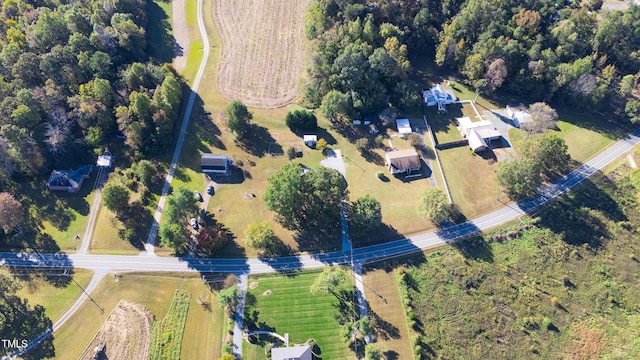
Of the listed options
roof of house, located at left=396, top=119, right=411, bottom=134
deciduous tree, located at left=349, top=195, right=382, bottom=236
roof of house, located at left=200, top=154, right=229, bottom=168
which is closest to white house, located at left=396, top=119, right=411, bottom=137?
roof of house, located at left=396, top=119, right=411, bottom=134

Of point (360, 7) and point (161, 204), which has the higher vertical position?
point (360, 7)

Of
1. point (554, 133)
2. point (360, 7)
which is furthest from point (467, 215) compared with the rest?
point (360, 7)

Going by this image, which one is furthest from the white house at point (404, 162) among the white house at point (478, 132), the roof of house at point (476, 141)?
the white house at point (478, 132)

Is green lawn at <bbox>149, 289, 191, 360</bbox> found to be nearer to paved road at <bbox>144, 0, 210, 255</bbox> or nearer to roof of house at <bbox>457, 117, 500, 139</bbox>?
paved road at <bbox>144, 0, 210, 255</bbox>

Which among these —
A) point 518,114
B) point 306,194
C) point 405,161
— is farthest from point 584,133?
point 306,194

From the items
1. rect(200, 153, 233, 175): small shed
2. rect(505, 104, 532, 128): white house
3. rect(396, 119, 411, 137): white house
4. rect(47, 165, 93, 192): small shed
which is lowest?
rect(47, 165, 93, 192): small shed

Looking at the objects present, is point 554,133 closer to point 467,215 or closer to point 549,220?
point 549,220
